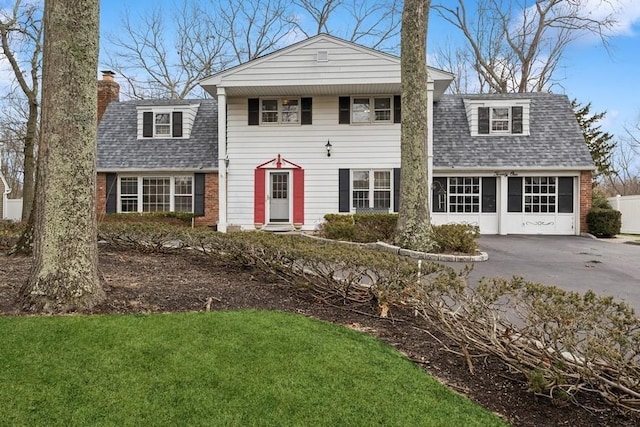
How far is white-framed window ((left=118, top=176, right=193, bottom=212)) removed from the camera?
1669cm

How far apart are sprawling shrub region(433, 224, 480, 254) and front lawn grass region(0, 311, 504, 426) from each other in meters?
6.61

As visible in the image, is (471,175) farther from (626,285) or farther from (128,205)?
(128,205)

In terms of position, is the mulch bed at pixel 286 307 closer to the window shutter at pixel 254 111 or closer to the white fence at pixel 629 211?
the window shutter at pixel 254 111

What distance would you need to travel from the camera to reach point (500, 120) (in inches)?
664

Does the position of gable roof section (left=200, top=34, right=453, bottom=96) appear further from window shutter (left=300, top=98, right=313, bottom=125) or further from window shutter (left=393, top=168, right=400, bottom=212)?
window shutter (left=393, top=168, right=400, bottom=212)

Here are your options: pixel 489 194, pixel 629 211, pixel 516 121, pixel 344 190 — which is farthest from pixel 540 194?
pixel 344 190

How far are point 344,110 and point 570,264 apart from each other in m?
8.90

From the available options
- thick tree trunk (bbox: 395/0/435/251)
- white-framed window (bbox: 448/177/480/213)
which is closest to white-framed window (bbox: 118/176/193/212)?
thick tree trunk (bbox: 395/0/435/251)

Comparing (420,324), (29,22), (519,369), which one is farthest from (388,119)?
(29,22)

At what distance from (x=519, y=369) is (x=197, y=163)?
14707mm

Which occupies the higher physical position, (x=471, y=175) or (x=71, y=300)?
(x=471, y=175)

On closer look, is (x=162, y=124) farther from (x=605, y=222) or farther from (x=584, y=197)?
(x=605, y=222)

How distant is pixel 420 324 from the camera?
15.0ft

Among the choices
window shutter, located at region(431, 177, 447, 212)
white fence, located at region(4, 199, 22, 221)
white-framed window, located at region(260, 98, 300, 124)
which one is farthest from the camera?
white fence, located at region(4, 199, 22, 221)
